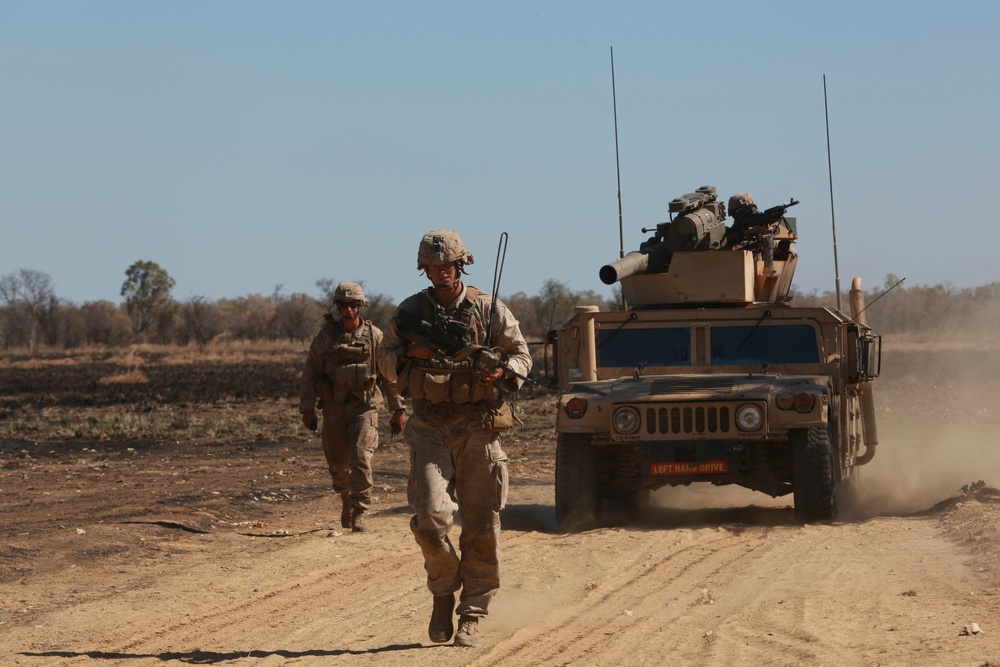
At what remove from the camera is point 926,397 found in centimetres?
2447

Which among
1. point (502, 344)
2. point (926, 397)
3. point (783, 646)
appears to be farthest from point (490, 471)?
point (926, 397)

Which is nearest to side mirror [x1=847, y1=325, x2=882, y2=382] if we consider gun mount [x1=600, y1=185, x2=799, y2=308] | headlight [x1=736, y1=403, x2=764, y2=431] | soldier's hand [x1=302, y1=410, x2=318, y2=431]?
gun mount [x1=600, y1=185, x2=799, y2=308]

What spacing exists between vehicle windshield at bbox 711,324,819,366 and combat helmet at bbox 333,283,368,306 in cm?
268

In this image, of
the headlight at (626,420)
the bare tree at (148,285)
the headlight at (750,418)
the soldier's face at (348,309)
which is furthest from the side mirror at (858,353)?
the bare tree at (148,285)

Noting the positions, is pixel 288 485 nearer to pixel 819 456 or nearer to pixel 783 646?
pixel 819 456

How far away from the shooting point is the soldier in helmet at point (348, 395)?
956 cm

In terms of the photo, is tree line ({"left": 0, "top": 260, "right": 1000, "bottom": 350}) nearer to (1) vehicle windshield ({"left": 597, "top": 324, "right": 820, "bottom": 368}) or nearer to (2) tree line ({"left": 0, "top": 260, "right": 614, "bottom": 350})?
(2) tree line ({"left": 0, "top": 260, "right": 614, "bottom": 350})

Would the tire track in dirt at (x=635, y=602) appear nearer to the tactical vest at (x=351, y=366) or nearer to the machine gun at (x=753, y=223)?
the tactical vest at (x=351, y=366)

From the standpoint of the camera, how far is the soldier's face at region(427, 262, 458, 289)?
622 centimetres

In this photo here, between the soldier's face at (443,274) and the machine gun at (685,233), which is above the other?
the machine gun at (685,233)

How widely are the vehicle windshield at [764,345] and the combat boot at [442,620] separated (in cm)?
475

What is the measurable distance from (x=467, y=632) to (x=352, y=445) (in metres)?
3.63

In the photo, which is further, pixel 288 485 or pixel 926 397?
pixel 926 397

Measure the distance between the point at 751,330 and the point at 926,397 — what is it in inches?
591
